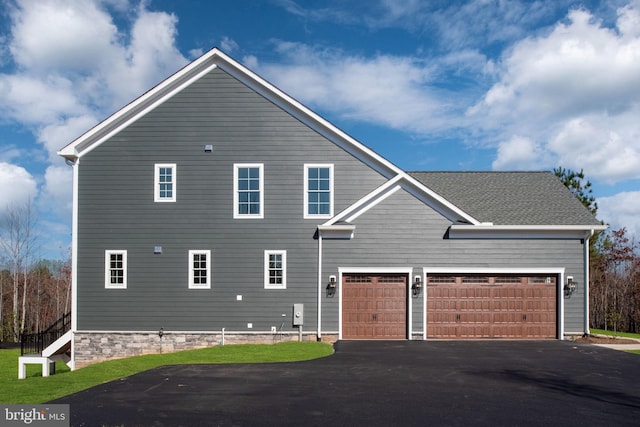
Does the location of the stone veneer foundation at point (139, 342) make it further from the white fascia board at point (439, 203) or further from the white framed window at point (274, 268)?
the white fascia board at point (439, 203)

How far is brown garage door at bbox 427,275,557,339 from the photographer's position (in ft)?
58.5

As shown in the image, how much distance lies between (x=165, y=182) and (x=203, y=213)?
5.90ft

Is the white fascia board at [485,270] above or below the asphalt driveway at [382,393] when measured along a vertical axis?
above

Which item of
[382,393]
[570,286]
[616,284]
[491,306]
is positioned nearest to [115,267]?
[382,393]

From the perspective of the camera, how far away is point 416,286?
58.2 ft

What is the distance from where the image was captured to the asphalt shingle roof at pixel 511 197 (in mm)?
18234

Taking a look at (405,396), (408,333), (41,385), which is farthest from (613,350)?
(41,385)

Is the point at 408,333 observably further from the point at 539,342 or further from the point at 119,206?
the point at 119,206

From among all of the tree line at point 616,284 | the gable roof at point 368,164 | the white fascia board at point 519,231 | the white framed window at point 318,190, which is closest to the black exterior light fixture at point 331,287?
the gable roof at point 368,164

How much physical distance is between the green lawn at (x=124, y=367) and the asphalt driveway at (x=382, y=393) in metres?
0.78

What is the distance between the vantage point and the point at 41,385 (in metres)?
11.0

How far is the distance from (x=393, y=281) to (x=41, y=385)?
1115 cm

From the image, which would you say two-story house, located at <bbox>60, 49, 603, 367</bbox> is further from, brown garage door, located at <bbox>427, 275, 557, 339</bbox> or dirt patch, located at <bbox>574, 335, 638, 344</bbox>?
dirt patch, located at <bbox>574, 335, 638, 344</bbox>

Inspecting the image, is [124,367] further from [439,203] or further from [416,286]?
[439,203]
